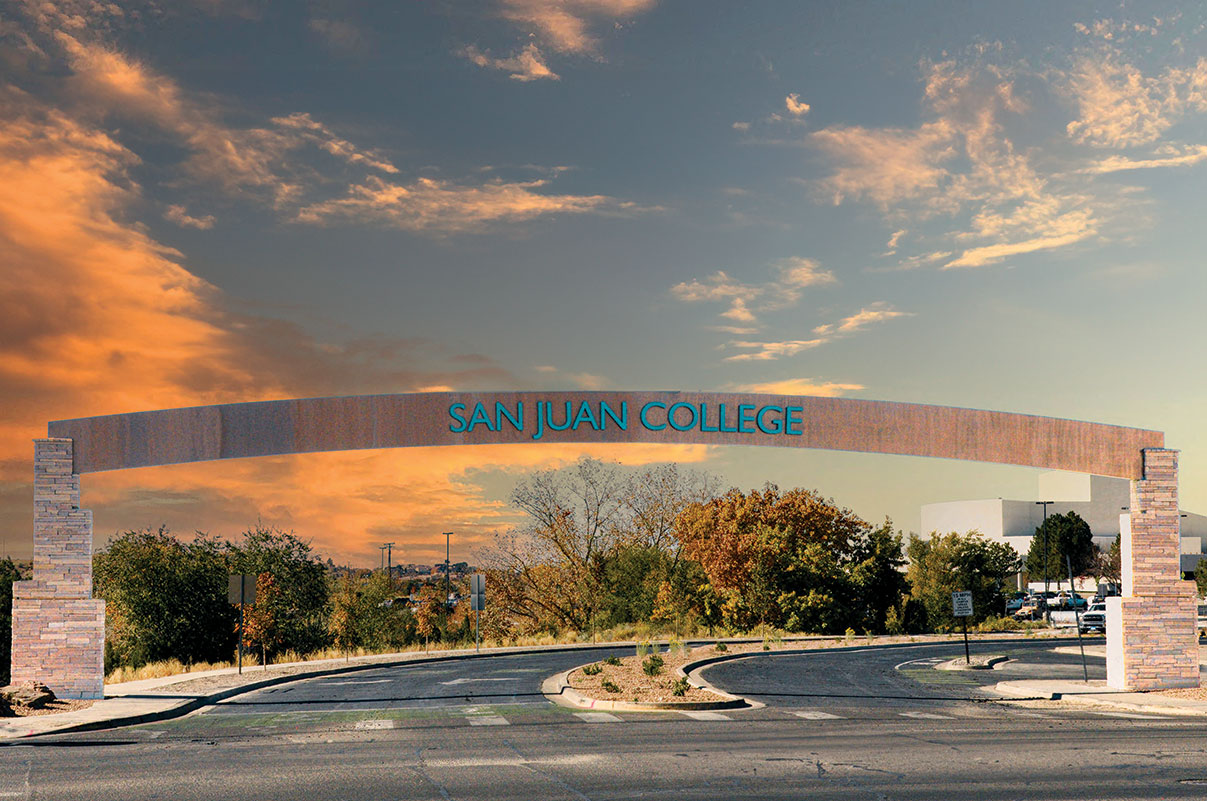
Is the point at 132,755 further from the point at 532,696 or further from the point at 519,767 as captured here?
the point at 532,696

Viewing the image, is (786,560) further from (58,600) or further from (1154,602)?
(58,600)

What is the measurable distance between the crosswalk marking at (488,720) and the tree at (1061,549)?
291ft

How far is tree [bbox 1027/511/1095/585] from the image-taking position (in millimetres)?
100375

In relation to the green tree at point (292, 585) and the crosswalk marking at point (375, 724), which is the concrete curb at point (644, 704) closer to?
the crosswalk marking at point (375, 724)

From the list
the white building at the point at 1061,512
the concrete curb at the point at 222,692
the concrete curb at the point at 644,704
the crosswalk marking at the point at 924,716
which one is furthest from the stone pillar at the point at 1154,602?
the white building at the point at 1061,512

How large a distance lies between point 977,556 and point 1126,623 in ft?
151

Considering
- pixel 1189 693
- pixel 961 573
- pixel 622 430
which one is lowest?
pixel 961 573

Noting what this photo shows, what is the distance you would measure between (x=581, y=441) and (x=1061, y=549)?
3434 inches

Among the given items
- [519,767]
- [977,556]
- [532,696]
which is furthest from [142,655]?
[977,556]

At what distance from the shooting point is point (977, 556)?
69062 mm

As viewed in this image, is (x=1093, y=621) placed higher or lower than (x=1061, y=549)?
lower

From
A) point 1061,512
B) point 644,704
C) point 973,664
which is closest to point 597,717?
point 644,704

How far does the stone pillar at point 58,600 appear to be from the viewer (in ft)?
76.0

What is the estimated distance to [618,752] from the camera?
15.7m
